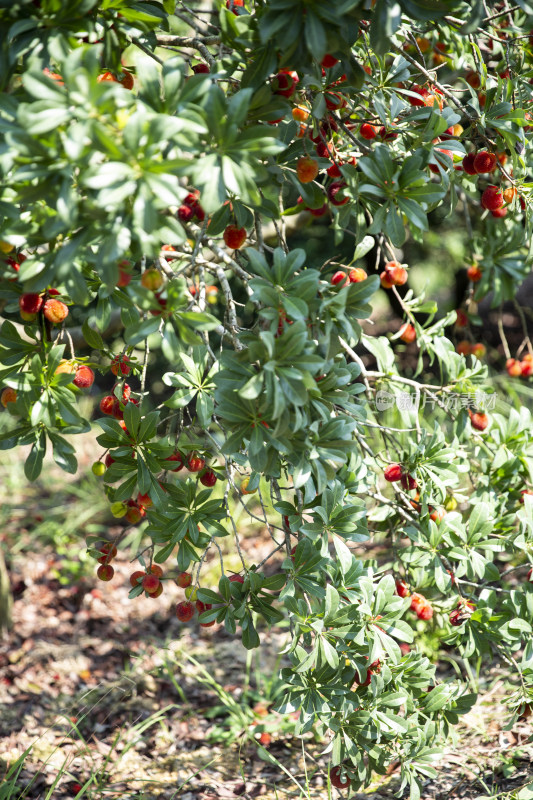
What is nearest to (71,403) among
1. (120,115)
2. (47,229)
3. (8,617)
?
(47,229)

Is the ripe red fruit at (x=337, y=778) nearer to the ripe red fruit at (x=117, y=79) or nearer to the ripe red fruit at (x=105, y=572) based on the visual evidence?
the ripe red fruit at (x=105, y=572)

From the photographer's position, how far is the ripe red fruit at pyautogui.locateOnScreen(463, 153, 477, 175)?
1385mm

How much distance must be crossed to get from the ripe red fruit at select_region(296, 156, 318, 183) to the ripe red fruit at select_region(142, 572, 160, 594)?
3.04ft

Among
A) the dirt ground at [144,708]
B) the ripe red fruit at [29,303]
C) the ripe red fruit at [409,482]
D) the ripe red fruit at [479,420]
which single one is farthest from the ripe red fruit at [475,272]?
the ripe red fruit at [29,303]

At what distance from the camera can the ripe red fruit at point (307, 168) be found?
1232 millimetres

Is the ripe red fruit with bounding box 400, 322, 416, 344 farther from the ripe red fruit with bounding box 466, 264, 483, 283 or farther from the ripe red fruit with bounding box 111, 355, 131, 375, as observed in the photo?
the ripe red fruit with bounding box 111, 355, 131, 375

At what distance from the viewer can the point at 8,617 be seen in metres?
2.62

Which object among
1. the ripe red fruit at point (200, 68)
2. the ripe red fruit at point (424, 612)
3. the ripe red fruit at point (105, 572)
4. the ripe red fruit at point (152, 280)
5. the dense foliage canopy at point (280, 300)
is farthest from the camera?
the ripe red fruit at point (424, 612)

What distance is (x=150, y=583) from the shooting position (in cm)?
142

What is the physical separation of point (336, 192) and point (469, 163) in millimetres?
307

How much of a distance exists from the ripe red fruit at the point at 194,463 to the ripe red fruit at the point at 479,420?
748 millimetres

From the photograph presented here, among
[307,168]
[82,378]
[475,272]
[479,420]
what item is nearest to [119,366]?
[82,378]

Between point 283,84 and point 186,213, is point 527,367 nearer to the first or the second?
point 186,213

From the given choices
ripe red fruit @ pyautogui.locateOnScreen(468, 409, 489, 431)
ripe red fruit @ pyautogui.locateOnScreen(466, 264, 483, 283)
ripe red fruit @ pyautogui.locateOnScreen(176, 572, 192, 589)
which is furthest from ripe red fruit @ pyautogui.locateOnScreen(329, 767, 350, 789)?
ripe red fruit @ pyautogui.locateOnScreen(466, 264, 483, 283)
